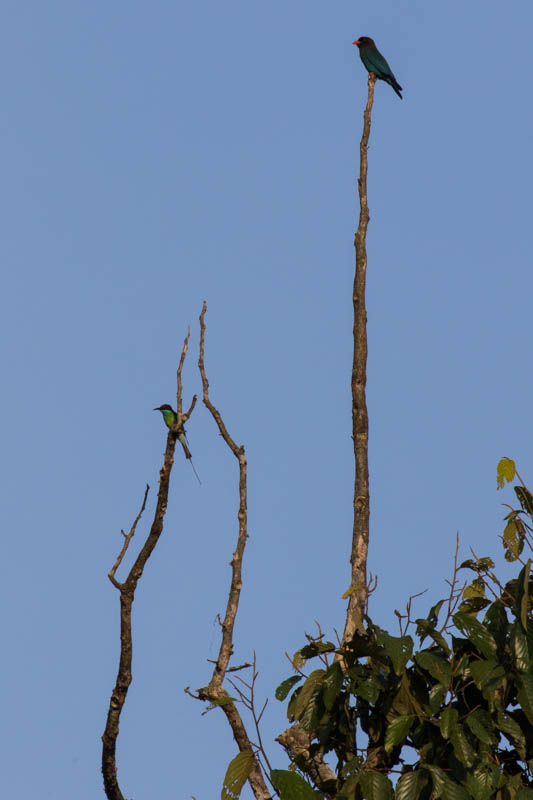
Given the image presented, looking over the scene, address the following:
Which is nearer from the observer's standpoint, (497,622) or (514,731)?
(514,731)

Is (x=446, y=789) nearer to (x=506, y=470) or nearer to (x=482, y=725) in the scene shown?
(x=482, y=725)

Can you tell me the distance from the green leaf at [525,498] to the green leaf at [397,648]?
84 cm

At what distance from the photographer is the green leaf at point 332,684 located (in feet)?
14.1

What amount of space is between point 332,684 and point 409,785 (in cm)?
55

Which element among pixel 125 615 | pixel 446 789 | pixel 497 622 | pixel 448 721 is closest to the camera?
pixel 446 789

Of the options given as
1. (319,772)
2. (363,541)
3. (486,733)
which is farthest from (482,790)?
(363,541)

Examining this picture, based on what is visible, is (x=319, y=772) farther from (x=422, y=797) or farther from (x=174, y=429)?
(x=174, y=429)

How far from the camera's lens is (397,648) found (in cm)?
411

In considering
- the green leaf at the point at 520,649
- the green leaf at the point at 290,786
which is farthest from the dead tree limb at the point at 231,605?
the green leaf at the point at 520,649

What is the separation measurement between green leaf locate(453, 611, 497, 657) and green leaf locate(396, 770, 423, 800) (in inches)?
21.2

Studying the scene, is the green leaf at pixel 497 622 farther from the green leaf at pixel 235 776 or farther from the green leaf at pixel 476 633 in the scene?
the green leaf at pixel 235 776

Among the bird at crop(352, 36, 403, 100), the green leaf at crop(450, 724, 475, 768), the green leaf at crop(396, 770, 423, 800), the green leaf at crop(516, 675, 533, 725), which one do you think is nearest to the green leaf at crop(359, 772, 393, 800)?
the green leaf at crop(396, 770, 423, 800)

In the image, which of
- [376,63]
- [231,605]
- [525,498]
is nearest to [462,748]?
[525,498]

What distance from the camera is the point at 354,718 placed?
4.51 meters
